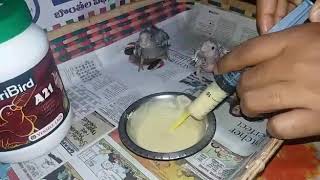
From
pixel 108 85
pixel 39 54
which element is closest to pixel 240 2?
pixel 108 85

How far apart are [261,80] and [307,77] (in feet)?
0.18

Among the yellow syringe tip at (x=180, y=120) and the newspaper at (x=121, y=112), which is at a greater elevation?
the yellow syringe tip at (x=180, y=120)

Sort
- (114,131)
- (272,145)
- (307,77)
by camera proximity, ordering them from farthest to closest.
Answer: (114,131), (272,145), (307,77)

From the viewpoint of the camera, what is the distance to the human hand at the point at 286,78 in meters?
0.41

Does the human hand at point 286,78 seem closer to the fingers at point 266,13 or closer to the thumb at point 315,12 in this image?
the thumb at point 315,12

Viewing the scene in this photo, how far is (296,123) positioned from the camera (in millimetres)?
437

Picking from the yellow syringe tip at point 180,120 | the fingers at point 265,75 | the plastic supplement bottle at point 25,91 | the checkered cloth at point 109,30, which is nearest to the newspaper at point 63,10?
the checkered cloth at point 109,30

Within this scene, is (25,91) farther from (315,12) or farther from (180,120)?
(315,12)

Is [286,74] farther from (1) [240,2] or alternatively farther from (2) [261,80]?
(1) [240,2]

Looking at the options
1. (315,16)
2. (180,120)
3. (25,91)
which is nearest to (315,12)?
(315,16)

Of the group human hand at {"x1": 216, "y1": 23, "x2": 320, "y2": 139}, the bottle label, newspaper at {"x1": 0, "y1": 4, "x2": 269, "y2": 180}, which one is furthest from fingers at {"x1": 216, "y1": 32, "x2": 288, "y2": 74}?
the bottle label

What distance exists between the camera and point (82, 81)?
2.50 feet

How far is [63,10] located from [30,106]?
273mm

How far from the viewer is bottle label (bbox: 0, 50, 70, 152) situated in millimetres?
518
